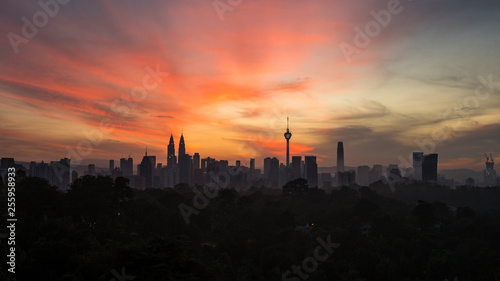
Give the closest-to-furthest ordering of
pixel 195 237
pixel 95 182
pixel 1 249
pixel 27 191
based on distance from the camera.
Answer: pixel 1 249, pixel 27 191, pixel 95 182, pixel 195 237

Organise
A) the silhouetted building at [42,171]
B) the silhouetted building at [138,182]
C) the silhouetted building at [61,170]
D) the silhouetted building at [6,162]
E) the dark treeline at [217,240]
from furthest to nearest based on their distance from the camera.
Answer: the silhouetted building at [138,182] < the silhouetted building at [61,170] < the silhouetted building at [42,171] < the silhouetted building at [6,162] < the dark treeline at [217,240]

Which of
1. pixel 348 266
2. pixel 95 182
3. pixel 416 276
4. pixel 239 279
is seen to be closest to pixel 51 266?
pixel 239 279

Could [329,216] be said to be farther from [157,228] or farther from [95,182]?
[95,182]

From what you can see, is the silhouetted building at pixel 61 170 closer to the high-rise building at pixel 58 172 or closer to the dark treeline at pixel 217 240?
the high-rise building at pixel 58 172

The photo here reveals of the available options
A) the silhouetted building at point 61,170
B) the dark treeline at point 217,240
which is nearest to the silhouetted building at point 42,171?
the silhouetted building at point 61,170
